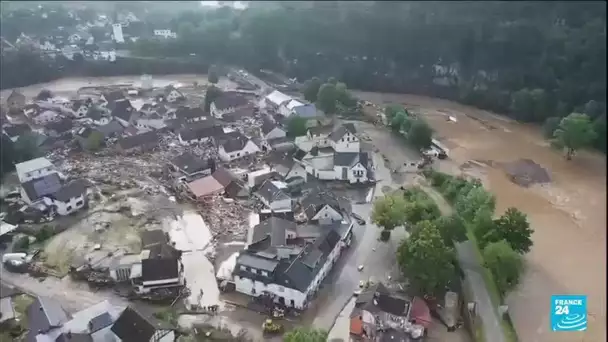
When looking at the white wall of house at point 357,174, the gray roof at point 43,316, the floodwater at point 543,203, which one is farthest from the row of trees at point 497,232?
the gray roof at point 43,316

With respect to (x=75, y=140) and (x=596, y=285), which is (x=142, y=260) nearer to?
(x=75, y=140)

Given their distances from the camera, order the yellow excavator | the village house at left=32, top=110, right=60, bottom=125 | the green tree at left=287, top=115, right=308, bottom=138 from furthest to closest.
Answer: the village house at left=32, top=110, right=60, bottom=125 → the green tree at left=287, top=115, right=308, bottom=138 → the yellow excavator

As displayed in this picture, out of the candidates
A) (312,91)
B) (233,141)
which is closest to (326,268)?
(233,141)

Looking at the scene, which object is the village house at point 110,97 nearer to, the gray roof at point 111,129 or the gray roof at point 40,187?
the gray roof at point 111,129

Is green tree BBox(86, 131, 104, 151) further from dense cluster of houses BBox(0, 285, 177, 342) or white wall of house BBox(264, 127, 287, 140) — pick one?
dense cluster of houses BBox(0, 285, 177, 342)

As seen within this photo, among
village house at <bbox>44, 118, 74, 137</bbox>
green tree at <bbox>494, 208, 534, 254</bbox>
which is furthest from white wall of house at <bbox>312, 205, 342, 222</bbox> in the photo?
village house at <bbox>44, 118, 74, 137</bbox>

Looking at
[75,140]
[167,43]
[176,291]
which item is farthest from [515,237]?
[167,43]

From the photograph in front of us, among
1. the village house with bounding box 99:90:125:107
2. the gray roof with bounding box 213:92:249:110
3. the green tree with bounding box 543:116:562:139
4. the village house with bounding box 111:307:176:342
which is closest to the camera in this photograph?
the village house with bounding box 111:307:176:342
